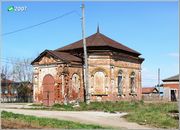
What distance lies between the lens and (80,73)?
38.7 m

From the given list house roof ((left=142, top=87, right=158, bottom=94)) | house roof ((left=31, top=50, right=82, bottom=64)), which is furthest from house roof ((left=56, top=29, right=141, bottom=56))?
house roof ((left=142, top=87, right=158, bottom=94))

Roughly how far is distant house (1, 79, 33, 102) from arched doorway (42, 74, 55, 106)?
22.9 m

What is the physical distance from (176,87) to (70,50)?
24.1 metres

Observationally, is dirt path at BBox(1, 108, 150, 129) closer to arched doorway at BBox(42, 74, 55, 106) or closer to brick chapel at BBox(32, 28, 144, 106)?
brick chapel at BBox(32, 28, 144, 106)

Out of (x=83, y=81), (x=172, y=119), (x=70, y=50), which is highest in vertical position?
(x=70, y=50)

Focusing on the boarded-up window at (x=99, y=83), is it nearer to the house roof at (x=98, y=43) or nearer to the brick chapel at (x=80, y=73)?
the brick chapel at (x=80, y=73)

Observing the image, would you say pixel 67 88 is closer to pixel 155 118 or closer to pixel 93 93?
pixel 93 93

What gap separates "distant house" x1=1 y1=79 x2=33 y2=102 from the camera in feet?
210

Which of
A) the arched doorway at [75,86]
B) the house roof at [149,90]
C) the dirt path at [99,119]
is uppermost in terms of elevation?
the arched doorway at [75,86]

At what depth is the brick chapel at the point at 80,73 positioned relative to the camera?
37000 mm

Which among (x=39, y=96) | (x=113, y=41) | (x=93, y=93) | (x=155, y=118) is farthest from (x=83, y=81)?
(x=155, y=118)

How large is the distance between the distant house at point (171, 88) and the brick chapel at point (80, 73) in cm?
1776

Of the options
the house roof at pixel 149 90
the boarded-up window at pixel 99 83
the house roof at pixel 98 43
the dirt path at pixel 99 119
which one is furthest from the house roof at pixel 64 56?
the house roof at pixel 149 90

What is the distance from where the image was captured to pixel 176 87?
58.6 m
